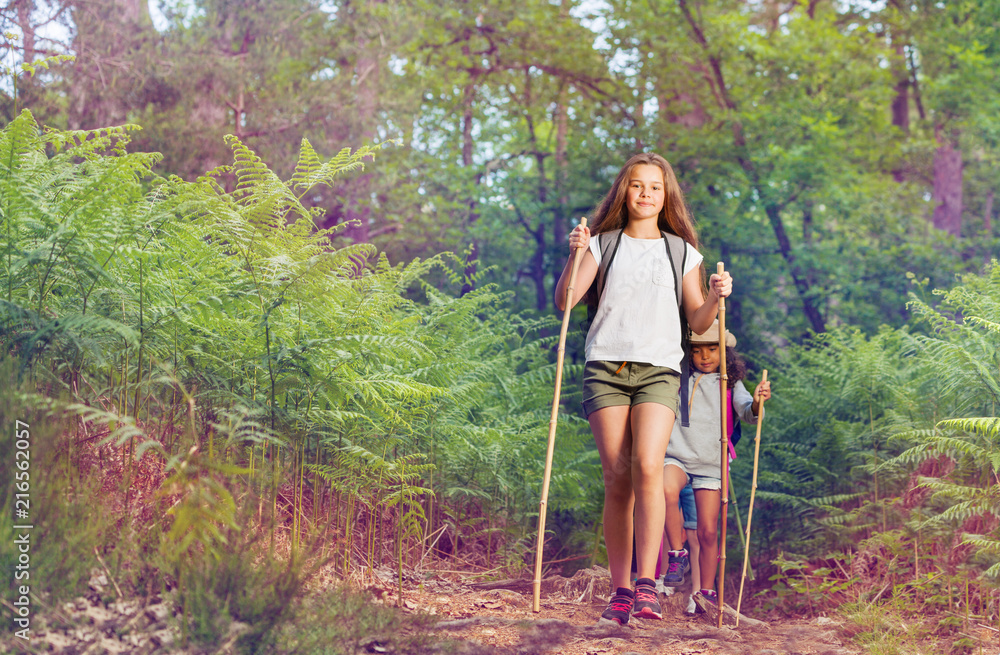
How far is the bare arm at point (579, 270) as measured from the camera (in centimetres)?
357

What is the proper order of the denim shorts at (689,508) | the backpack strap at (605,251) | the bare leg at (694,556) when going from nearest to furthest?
the backpack strap at (605,251)
the bare leg at (694,556)
the denim shorts at (689,508)

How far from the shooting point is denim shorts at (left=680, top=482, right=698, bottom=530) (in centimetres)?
505

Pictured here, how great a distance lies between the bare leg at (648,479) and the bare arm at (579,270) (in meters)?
0.66

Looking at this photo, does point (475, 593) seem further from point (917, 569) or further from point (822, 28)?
point (822, 28)

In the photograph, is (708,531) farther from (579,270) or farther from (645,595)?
(579,270)

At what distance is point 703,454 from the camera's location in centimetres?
464

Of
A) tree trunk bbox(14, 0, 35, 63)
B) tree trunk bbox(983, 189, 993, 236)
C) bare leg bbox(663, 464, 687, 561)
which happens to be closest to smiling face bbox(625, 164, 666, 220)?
bare leg bbox(663, 464, 687, 561)

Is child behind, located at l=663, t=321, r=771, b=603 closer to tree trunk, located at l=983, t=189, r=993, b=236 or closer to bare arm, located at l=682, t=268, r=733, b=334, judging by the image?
bare arm, located at l=682, t=268, r=733, b=334

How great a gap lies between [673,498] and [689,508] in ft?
2.17

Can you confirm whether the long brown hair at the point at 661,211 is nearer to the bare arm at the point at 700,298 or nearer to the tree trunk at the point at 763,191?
the bare arm at the point at 700,298

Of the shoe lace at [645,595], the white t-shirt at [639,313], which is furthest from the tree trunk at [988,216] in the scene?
the shoe lace at [645,595]

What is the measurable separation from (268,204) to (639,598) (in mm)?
2498

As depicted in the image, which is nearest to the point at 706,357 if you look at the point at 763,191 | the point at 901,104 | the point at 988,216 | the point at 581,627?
the point at 581,627

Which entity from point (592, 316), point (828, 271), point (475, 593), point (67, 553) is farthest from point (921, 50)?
point (67, 553)
